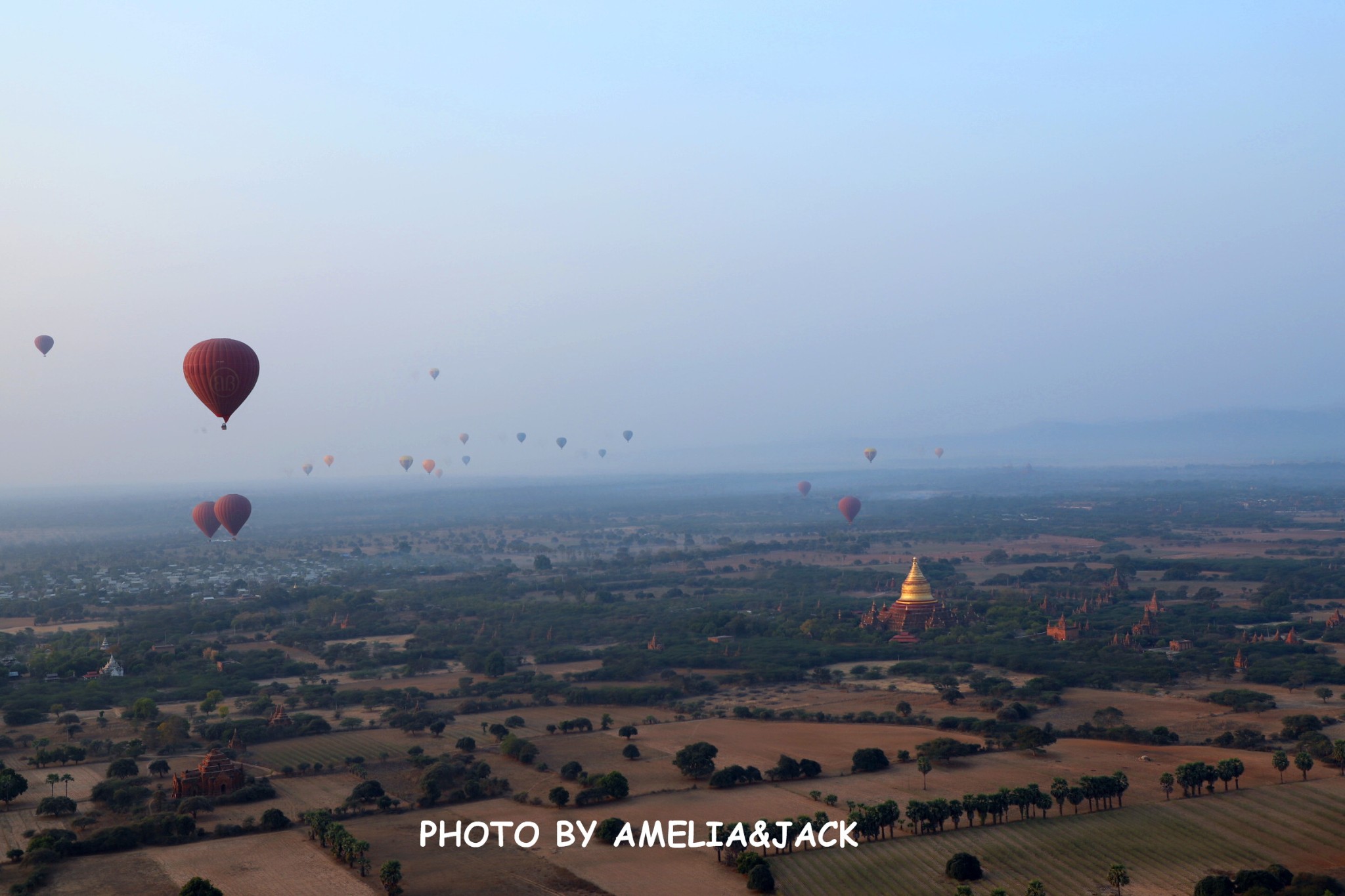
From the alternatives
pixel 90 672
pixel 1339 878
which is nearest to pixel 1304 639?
pixel 1339 878

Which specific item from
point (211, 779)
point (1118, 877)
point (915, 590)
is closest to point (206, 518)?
point (915, 590)

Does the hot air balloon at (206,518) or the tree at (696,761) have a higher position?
the hot air balloon at (206,518)

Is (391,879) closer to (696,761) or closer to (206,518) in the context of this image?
(696,761)

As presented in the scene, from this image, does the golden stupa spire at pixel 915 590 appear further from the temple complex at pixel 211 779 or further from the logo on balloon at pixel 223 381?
the temple complex at pixel 211 779

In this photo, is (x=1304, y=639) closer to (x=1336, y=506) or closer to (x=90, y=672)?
(x=90, y=672)

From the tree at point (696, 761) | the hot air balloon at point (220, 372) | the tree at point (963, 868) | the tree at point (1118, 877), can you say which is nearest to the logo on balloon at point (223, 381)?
the hot air balloon at point (220, 372)

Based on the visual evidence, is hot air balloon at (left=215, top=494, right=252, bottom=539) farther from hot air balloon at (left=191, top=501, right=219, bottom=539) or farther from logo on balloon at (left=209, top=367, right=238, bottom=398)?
logo on balloon at (left=209, top=367, right=238, bottom=398)

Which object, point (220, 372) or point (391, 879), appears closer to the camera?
point (391, 879)
